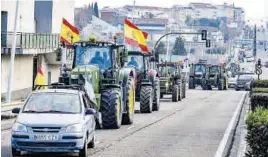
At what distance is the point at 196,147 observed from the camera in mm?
21422

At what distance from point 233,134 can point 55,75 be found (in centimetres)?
4568

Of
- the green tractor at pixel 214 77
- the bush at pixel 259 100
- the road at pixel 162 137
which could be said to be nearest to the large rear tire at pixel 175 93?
the road at pixel 162 137

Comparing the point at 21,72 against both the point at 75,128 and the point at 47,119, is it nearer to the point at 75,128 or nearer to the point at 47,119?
the point at 47,119

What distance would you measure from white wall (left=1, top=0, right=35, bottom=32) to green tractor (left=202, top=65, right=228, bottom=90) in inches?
868

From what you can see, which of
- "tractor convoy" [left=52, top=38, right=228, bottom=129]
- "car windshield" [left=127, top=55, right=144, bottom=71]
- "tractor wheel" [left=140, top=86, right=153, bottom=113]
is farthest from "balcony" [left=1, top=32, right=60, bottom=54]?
"tractor convoy" [left=52, top=38, right=228, bottom=129]

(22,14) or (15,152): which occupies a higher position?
(22,14)

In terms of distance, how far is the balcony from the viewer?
52.9 m

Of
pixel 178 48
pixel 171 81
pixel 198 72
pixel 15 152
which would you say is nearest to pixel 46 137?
pixel 15 152

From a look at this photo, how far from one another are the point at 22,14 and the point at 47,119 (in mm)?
44337

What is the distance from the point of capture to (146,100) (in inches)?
1443

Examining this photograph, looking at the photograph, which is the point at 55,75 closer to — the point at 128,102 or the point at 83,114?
the point at 128,102

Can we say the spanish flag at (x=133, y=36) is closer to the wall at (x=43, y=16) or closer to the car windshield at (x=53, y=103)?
the wall at (x=43, y=16)

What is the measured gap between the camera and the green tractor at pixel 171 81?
50531 millimetres

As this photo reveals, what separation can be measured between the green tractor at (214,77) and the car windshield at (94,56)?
53042mm
